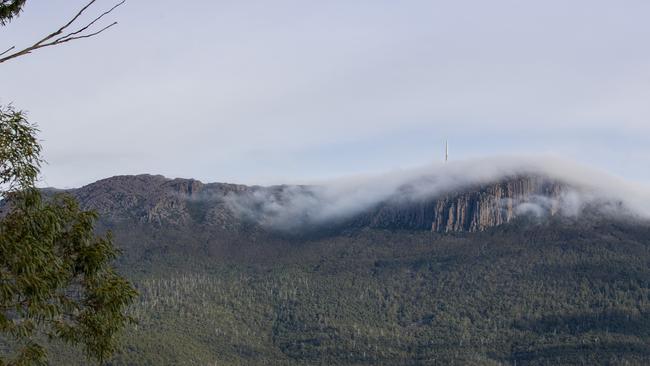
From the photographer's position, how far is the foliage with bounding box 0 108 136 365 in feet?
55.4

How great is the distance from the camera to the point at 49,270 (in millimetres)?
17469

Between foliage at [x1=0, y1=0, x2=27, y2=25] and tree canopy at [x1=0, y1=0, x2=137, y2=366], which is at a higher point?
foliage at [x1=0, y1=0, x2=27, y2=25]

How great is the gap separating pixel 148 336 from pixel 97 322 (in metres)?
186

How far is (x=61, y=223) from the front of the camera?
1814 cm

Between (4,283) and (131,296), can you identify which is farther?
(131,296)

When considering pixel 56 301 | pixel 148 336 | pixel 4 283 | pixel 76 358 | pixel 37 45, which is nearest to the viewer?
pixel 37 45

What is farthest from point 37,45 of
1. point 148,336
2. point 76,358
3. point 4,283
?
point 148,336

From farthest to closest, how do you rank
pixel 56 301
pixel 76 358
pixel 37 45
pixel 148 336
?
pixel 148 336 → pixel 76 358 → pixel 56 301 → pixel 37 45

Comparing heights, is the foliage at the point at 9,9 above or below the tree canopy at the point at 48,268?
above

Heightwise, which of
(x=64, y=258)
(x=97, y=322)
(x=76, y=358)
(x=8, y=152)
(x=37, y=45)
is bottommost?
(x=76, y=358)

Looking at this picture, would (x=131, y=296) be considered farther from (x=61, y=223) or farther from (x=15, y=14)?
(x=15, y=14)

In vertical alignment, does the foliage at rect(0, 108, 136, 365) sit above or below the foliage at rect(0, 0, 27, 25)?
below

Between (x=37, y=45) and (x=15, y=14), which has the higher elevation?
(x=15, y=14)

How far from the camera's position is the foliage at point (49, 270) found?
1689 centimetres
